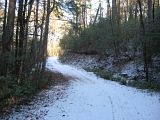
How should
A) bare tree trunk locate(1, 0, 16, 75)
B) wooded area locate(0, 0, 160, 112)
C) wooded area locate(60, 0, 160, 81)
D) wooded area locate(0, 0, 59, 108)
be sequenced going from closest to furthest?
wooded area locate(0, 0, 59, 108)
bare tree trunk locate(1, 0, 16, 75)
wooded area locate(0, 0, 160, 112)
wooded area locate(60, 0, 160, 81)

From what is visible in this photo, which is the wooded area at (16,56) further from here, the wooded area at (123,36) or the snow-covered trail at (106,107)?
the wooded area at (123,36)

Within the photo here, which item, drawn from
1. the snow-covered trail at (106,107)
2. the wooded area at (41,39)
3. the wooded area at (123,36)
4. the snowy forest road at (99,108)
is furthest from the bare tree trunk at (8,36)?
the wooded area at (123,36)

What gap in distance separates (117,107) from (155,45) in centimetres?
943

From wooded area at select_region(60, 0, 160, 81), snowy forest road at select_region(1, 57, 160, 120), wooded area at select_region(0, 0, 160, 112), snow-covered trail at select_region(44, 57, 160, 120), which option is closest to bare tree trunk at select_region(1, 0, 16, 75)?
wooded area at select_region(0, 0, 160, 112)

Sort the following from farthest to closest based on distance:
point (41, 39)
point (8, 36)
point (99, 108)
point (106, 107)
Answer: point (41, 39)
point (106, 107)
point (99, 108)
point (8, 36)

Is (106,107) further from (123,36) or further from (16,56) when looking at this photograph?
(123,36)

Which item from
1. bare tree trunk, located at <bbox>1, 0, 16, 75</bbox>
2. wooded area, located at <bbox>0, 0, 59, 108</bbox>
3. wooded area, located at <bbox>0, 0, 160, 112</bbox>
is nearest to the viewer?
wooded area, located at <bbox>0, 0, 59, 108</bbox>

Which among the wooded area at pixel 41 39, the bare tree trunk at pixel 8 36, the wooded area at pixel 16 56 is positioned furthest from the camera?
the wooded area at pixel 41 39

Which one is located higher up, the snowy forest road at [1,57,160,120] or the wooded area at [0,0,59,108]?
the wooded area at [0,0,59,108]

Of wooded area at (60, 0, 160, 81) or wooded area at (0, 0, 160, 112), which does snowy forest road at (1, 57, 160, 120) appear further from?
wooded area at (60, 0, 160, 81)

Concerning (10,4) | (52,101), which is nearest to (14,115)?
(52,101)

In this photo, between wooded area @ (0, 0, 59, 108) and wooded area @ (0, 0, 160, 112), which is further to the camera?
wooded area @ (0, 0, 160, 112)

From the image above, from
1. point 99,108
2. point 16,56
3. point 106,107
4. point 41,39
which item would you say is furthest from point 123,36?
point 99,108

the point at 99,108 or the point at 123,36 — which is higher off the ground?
the point at 123,36
